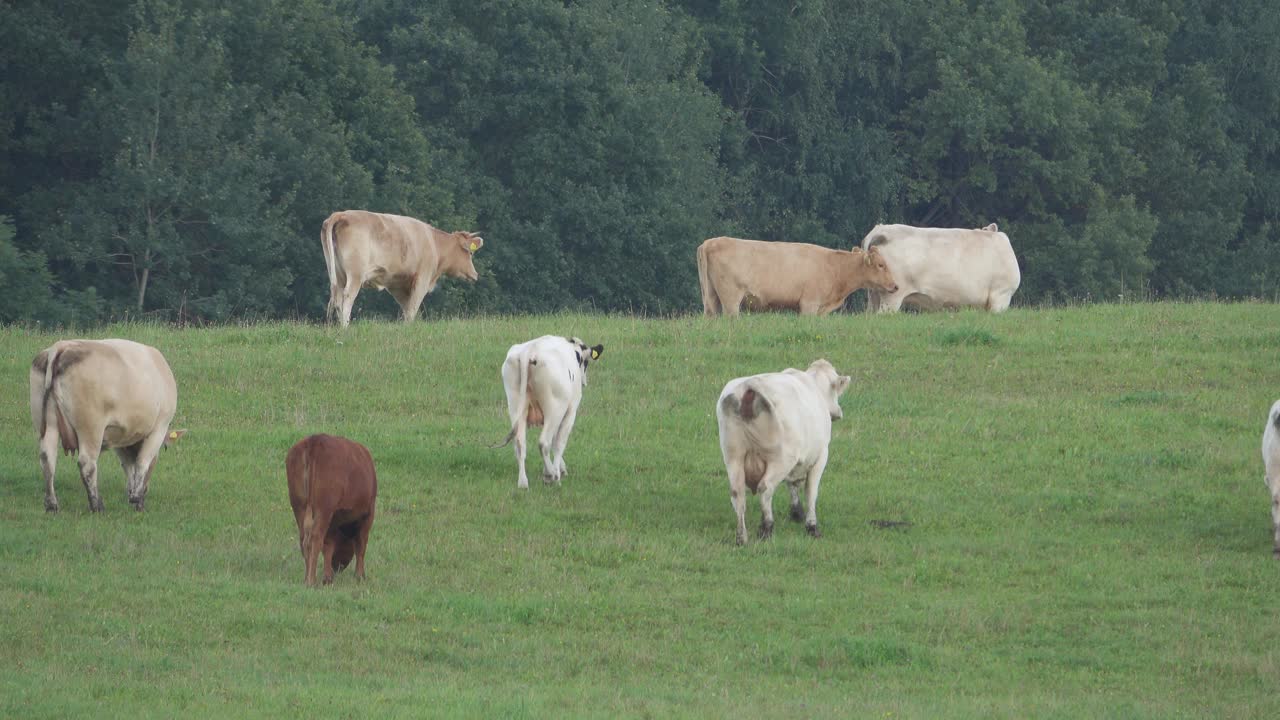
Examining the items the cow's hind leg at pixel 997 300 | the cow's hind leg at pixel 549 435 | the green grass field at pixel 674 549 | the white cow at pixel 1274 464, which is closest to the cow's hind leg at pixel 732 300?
the green grass field at pixel 674 549

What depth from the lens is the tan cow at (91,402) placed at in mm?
15742

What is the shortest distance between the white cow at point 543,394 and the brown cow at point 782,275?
10627 millimetres

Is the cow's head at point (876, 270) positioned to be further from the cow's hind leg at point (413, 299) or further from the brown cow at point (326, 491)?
the brown cow at point (326, 491)

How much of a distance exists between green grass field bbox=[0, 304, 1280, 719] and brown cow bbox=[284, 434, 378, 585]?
0.35 metres

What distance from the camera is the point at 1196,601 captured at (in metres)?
13.9

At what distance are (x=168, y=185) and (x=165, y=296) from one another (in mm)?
2554

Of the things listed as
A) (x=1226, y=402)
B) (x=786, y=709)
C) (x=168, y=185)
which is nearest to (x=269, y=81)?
(x=168, y=185)

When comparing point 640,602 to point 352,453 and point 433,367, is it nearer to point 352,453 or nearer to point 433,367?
point 352,453

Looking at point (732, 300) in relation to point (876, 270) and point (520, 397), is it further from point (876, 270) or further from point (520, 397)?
point (520, 397)

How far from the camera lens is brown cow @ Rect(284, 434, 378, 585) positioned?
13.1 meters

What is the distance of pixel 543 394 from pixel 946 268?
13511 millimetres

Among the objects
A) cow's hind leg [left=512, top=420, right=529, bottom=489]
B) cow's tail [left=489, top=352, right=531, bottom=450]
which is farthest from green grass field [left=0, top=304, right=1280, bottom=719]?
cow's tail [left=489, top=352, right=531, bottom=450]

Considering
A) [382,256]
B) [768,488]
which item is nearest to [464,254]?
[382,256]

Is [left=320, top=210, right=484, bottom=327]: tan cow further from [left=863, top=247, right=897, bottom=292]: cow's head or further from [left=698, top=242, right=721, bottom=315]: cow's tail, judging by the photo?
[left=863, top=247, right=897, bottom=292]: cow's head
